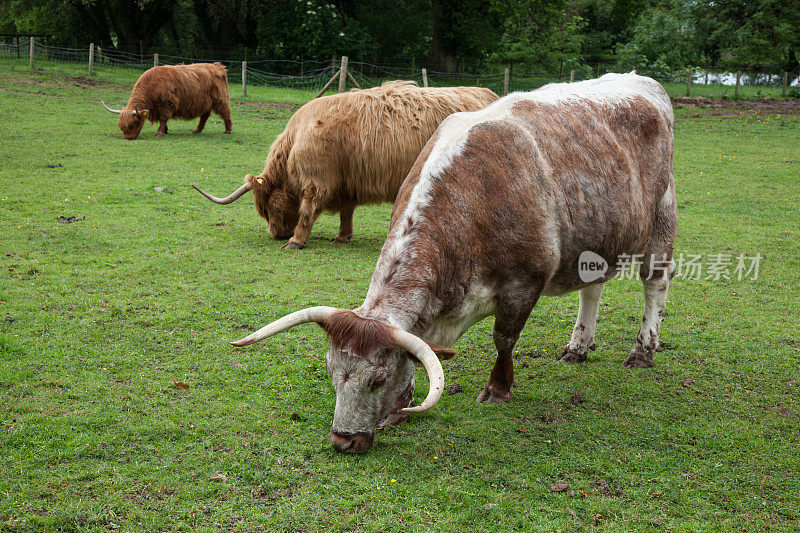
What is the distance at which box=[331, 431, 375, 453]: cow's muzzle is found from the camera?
13.4 ft

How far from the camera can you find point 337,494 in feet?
12.6

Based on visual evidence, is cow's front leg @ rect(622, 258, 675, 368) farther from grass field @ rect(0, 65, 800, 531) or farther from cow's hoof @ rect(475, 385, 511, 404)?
cow's hoof @ rect(475, 385, 511, 404)

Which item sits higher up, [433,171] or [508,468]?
[433,171]

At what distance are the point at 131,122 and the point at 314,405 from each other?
14.1 m

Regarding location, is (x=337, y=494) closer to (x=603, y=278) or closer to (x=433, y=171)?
(x=433, y=171)

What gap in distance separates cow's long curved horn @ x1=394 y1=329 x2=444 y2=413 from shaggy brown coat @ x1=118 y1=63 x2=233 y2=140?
15139 mm

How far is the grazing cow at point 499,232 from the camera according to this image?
3.91 m

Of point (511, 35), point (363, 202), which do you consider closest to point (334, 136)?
point (363, 202)

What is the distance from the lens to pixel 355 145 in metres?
8.46

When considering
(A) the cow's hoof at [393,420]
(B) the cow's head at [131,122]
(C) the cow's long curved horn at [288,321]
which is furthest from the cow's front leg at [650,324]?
(B) the cow's head at [131,122]

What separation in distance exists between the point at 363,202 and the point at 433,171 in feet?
15.1

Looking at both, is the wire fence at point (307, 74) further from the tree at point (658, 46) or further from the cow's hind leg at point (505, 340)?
the cow's hind leg at point (505, 340)

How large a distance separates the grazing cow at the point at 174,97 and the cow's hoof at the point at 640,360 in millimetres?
14599

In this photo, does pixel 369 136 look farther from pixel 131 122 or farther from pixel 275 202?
pixel 131 122
